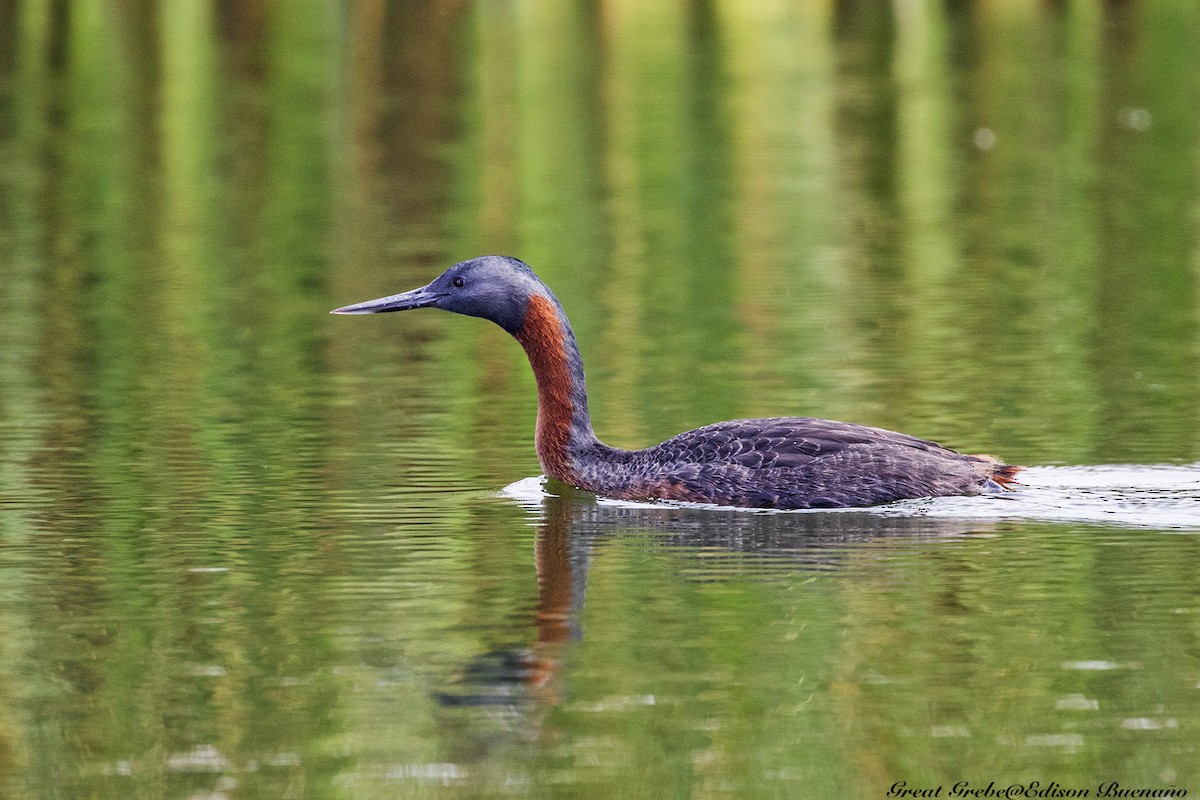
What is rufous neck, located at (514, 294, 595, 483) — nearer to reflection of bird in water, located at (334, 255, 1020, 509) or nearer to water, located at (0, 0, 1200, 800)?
reflection of bird in water, located at (334, 255, 1020, 509)

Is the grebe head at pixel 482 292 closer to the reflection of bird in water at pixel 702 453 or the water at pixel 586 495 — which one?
the reflection of bird in water at pixel 702 453

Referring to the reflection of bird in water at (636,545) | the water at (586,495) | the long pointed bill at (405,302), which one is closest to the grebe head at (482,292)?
the long pointed bill at (405,302)

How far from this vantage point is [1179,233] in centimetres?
2019

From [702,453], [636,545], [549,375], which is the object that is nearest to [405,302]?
[549,375]

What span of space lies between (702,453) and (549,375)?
3.54 feet

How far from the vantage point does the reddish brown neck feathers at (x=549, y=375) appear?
37.2 feet

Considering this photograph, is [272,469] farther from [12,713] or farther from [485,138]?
[485,138]

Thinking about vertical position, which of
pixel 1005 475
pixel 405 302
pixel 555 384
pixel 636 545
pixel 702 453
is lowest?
pixel 636 545

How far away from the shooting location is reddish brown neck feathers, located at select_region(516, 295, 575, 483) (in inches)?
446

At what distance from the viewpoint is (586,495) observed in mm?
11219

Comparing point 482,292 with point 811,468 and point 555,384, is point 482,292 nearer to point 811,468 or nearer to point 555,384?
point 555,384

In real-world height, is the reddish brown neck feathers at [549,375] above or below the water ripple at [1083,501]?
above

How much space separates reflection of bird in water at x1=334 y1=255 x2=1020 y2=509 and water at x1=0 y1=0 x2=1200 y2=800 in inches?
6.9

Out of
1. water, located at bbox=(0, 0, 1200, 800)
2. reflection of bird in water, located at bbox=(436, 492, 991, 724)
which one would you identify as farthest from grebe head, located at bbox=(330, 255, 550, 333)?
reflection of bird in water, located at bbox=(436, 492, 991, 724)
